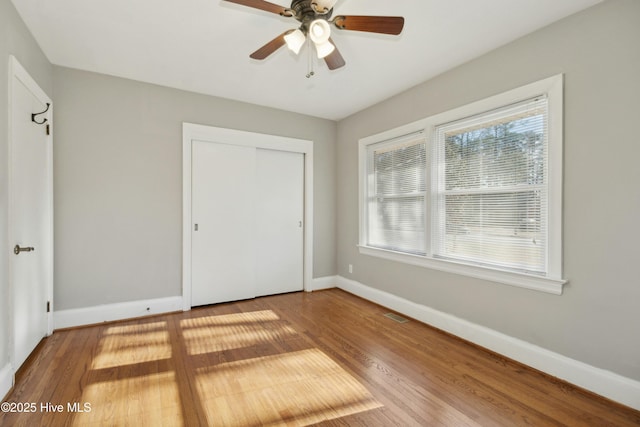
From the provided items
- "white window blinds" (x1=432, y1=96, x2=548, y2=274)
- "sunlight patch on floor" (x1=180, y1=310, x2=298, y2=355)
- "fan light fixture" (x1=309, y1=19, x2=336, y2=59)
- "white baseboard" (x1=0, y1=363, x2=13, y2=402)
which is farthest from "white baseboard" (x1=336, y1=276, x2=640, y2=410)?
"white baseboard" (x1=0, y1=363, x2=13, y2=402)

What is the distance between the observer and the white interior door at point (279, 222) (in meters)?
4.10

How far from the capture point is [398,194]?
3.59 metres

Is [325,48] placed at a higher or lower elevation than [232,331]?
higher

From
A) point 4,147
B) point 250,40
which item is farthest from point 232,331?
point 250,40

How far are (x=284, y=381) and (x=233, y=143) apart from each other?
284cm

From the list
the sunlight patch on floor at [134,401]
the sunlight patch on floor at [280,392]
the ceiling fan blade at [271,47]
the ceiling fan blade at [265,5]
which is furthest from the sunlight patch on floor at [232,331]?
the ceiling fan blade at [265,5]

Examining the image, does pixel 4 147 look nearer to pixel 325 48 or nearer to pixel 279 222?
pixel 325 48

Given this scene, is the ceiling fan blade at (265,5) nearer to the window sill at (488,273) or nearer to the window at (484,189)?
the window at (484,189)

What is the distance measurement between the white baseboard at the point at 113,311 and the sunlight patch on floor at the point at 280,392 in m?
1.45

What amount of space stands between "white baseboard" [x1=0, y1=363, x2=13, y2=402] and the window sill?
341cm

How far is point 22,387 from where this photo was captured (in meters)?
1.99

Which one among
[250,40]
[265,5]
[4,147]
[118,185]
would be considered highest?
[250,40]

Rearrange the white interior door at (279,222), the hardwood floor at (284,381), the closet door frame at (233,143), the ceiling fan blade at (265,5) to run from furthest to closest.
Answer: the white interior door at (279,222)
the closet door frame at (233,143)
the hardwood floor at (284,381)
the ceiling fan blade at (265,5)

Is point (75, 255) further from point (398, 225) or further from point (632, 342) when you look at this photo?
point (632, 342)
